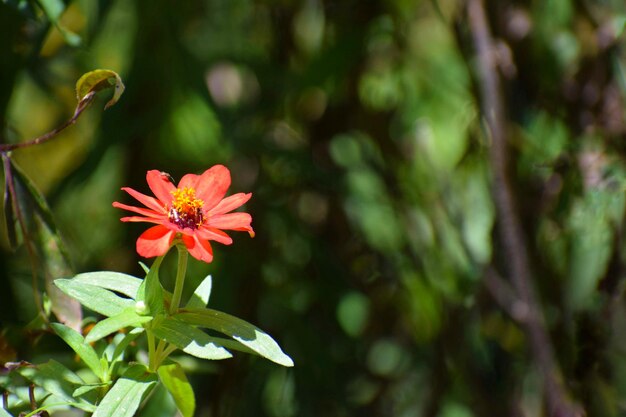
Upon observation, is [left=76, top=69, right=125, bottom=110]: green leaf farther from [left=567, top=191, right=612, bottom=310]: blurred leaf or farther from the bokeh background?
[left=567, top=191, right=612, bottom=310]: blurred leaf

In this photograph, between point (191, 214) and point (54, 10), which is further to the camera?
point (54, 10)

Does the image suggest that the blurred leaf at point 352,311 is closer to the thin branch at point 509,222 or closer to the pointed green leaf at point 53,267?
the thin branch at point 509,222

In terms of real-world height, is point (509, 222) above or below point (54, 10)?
below

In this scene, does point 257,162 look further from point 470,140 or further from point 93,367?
point 93,367

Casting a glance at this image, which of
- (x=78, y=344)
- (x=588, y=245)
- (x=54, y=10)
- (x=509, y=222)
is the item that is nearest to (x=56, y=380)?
(x=78, y=344)

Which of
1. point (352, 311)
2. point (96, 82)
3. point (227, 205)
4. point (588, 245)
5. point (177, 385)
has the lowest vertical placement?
point (352, 311)

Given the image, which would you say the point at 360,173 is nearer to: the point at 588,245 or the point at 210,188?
the point at 588,245
